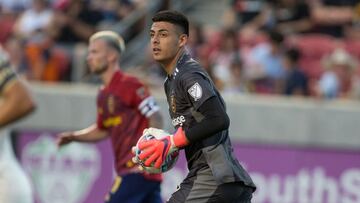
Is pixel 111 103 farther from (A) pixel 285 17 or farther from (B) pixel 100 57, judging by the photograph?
(A) pixel 285 17

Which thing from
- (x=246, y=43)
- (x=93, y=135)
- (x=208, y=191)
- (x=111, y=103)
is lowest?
(x=246, y=43)

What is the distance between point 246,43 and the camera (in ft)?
Result: 46.5

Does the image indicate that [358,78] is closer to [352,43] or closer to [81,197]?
[352,43]

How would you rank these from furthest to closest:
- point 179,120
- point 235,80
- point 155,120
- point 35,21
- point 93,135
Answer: point 35,21
point 235,80
point 93,135
point 155,120
point 179,120

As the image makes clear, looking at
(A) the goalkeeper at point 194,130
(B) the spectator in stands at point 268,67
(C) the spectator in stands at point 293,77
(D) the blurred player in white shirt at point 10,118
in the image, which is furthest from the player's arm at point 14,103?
(B) the spectator in stands at point 268,67

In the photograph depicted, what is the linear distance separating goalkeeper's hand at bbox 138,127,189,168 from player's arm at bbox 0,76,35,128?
1441mm

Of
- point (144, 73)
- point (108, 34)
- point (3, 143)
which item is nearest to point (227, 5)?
point (144, 73)

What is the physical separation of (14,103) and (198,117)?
176cm

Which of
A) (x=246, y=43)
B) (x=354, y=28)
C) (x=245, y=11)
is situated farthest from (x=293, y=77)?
(x=245, y=11)

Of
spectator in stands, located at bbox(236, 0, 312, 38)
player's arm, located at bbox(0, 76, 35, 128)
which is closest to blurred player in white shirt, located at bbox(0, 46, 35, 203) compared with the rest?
player's arm, located at bbox(0, 76, 35, 128)

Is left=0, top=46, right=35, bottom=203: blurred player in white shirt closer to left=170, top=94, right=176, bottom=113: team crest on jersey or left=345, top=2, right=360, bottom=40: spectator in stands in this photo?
left=170, top=94, right=176, bottom=113: team crest on jersey

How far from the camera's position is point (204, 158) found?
6660 mm

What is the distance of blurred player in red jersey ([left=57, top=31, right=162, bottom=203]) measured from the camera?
9148 millimetres

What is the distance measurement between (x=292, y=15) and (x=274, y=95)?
190 centimetres
